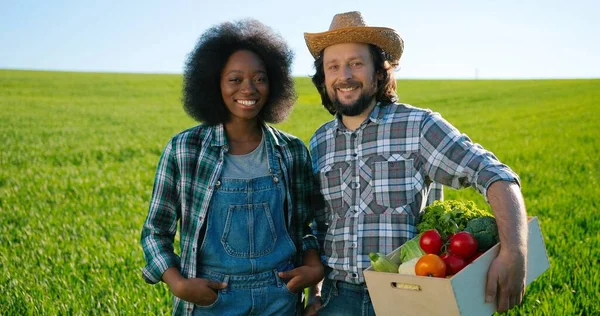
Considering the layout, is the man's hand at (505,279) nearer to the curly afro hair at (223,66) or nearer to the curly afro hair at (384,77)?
the curly afro hair at (384,77)

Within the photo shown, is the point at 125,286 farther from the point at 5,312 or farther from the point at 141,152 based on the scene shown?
the point at 141,152

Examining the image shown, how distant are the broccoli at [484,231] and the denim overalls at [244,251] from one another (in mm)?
1026

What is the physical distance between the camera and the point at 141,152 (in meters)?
18.1

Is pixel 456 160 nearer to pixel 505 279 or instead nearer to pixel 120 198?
pixel 505 279

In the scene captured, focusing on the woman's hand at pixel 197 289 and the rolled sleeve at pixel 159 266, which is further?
the rolled sleeve at pixel 159 266

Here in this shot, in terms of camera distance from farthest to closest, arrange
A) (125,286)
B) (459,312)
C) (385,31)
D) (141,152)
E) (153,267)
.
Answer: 1. (141,152)
2. (125,286)
3. (385,31)
4. (153,267)
5. (459,312)

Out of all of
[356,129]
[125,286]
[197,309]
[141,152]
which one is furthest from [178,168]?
[141,152]

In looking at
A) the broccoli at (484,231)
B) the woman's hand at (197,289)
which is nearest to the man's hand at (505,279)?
the broccoli at (484,231)

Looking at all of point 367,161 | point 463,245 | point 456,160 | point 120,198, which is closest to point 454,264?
point 463,245

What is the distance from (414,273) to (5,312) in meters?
4.31

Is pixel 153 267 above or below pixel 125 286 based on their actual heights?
above

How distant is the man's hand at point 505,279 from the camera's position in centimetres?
288

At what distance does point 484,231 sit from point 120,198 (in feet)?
29.5

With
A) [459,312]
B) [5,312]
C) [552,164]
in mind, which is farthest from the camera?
[552,164]
